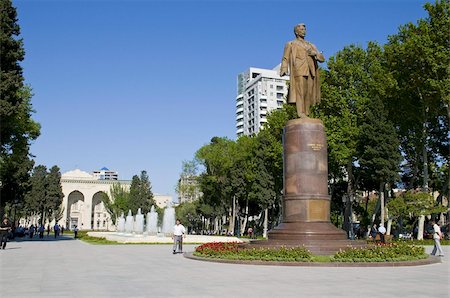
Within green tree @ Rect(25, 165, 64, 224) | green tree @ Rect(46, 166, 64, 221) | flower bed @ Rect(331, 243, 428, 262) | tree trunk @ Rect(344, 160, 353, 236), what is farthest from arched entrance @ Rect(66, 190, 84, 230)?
flower bed @ Rect(331, 243, 428, 262)

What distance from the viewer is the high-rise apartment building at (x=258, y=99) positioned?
5522 inches

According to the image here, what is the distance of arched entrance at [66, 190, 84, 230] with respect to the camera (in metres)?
138

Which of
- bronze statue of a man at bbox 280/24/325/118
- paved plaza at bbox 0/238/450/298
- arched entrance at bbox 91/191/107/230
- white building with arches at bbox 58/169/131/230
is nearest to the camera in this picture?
paved plaza at bbox 0/238/450/298

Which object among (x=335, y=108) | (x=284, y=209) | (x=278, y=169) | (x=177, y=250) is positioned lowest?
(x=177, y=250)

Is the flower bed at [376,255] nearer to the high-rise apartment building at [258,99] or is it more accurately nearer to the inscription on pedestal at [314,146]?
the inscription on pedestal at [314,146]

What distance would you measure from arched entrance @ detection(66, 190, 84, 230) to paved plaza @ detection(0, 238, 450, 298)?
129 m

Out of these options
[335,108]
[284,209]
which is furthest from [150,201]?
[284,209]

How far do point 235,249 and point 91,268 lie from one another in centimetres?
539

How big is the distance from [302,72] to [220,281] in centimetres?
1136

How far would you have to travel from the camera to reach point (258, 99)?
141 metres

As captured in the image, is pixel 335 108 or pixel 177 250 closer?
pixel 177 250

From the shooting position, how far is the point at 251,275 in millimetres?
12570

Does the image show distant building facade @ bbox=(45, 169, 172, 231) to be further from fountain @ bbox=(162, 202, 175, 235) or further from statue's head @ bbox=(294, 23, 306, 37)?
statue's head @ bbox=(294, 23, 306, 37)

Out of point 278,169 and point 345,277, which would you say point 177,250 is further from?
point 278,169
